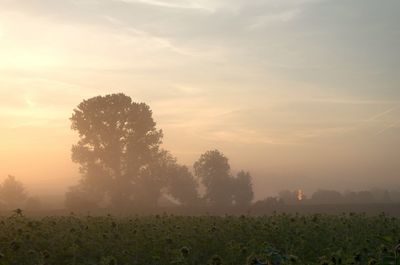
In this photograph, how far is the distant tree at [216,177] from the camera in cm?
9300

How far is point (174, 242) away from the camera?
1869cm

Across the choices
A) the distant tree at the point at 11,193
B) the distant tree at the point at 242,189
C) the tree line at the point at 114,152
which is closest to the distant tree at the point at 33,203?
the distant tree at the point at 11,193

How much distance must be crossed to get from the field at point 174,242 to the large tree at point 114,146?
4769 cm

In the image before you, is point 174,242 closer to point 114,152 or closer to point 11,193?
point 114,152

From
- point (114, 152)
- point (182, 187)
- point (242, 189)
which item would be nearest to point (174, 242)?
point (114, 152)

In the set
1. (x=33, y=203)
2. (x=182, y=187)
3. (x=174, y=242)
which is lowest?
(x=174, y=242)

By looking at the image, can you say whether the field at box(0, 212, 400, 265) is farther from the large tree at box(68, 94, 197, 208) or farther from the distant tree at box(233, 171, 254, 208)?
the distant tree at box(233, 171, 254, 208)

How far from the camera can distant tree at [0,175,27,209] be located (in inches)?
3846

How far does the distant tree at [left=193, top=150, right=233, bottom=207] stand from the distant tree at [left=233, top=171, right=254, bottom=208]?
4.14 feet

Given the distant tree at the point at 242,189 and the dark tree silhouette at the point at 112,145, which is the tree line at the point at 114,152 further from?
the distant tree at the point at 242,189

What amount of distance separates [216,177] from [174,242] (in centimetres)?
7488

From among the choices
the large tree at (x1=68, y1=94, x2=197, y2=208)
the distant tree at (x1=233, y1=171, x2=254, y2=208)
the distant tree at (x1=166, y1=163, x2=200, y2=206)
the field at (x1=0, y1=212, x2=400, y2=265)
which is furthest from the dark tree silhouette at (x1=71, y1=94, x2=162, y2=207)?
the field at (x1=0, y1=212, x2=400, y2=265)

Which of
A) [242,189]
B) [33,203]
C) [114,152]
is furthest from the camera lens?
[242,189]

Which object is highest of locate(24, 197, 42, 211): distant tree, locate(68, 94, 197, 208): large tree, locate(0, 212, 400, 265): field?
locate(68, 94, 197, 208): large tree
